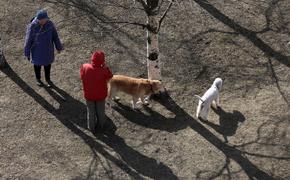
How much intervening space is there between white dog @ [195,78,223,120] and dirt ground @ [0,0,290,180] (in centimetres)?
16

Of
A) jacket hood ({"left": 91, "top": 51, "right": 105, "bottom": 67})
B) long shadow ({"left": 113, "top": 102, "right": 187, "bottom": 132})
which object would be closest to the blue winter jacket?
jacket hood ({"left": 91, "top": 51, "right": 105, "bottom": 67})

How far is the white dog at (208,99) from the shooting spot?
9875mm

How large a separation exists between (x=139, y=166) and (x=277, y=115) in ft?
8.83

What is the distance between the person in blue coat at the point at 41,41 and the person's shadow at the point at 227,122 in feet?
→ 9.90

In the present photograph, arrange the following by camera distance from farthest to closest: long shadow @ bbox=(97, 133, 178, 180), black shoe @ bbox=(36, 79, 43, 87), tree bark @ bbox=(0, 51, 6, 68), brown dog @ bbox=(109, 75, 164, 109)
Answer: tree bark @ bbox=(0, 51, 6, 68)
black shoe @ bbox=(36, 79, 43, 87)
brown dog @ bbox=(109, 75, 164, 109)
long shadow @ bbox=(97, 133, 178, 180)

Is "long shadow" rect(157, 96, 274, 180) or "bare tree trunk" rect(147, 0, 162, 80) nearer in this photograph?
"long shadow" rect(157, 96, 274, 180)

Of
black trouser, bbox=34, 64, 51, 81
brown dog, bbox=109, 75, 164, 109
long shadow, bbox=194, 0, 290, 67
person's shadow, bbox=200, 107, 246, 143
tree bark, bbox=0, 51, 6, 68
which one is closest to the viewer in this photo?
person's shadow, bbox=200, 107, 246, 143

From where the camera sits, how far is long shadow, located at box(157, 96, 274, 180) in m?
9.08

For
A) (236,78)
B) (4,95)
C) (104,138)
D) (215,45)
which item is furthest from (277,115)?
(4,95)

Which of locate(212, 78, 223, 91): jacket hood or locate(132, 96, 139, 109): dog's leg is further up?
locate(212, 78, 223, 91): jacket hood

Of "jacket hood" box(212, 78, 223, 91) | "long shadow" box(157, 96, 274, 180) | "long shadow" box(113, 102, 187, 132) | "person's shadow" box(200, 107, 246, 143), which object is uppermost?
"jacket hood" box(212, 78, 223, 91)

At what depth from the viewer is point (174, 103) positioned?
10.5 metres

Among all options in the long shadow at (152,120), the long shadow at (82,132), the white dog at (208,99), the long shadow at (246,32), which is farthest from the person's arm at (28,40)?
the long shadow at (246,32)

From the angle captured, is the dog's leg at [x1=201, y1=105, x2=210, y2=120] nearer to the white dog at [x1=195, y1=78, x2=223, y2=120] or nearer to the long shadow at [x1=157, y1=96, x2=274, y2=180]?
the white dog at [x1=195, y1=78, x2=223, y2=120]
